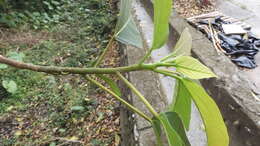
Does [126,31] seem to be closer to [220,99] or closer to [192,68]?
[192,68]

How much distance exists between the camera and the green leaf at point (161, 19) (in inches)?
16.2

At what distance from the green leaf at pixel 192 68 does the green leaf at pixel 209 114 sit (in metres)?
0.01

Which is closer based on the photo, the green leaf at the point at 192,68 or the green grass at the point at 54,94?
the green leaf at the point at 192,68

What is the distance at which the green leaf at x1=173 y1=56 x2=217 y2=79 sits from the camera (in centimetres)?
41

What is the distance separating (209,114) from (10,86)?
6.68 ft

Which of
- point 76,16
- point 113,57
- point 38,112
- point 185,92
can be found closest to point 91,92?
point 38,112

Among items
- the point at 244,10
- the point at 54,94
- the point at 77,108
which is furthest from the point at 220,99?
the point at 244,10

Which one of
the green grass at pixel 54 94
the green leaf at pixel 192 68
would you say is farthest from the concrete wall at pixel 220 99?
the green leaf at pixel 192 68

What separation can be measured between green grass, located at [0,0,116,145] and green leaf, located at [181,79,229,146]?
1.30 m

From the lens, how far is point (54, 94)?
2.15 meters

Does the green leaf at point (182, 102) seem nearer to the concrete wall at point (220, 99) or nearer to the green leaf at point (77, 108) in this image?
the concrete wall at point (220, 99)

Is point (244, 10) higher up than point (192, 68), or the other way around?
point (192, 68)

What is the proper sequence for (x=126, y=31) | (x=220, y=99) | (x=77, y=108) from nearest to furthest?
(x=126, y=31) < (x=220, y=99) < (x=77, y=108)

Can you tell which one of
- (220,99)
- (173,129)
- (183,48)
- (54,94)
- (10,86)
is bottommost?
(54,94)
